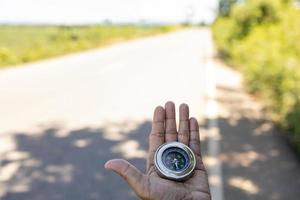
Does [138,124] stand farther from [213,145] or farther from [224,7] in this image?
[224,7]

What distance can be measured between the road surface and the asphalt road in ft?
0.04

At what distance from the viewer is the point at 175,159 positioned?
2.53 metres

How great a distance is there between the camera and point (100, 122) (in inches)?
302

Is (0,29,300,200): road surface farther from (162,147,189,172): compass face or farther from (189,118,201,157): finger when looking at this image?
(162,147,189,172): compass face

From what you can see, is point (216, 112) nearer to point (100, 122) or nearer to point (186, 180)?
point (100, 122)

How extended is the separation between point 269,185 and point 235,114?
3.94 meters

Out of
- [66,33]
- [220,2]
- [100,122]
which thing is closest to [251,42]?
[100,122]

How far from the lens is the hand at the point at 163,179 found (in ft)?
7.34

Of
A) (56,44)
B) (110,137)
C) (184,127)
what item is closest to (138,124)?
(110,137)

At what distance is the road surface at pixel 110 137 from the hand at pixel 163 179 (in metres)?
1.82

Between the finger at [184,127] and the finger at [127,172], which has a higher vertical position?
the finger at [184,127]

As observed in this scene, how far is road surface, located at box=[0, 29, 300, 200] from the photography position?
183 inches

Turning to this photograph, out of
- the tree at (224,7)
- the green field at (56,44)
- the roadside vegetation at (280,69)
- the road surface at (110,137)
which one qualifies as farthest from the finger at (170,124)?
the tree at (224,7)

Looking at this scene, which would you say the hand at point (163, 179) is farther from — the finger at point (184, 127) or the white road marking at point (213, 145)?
the white road marking at point (213, 145)
